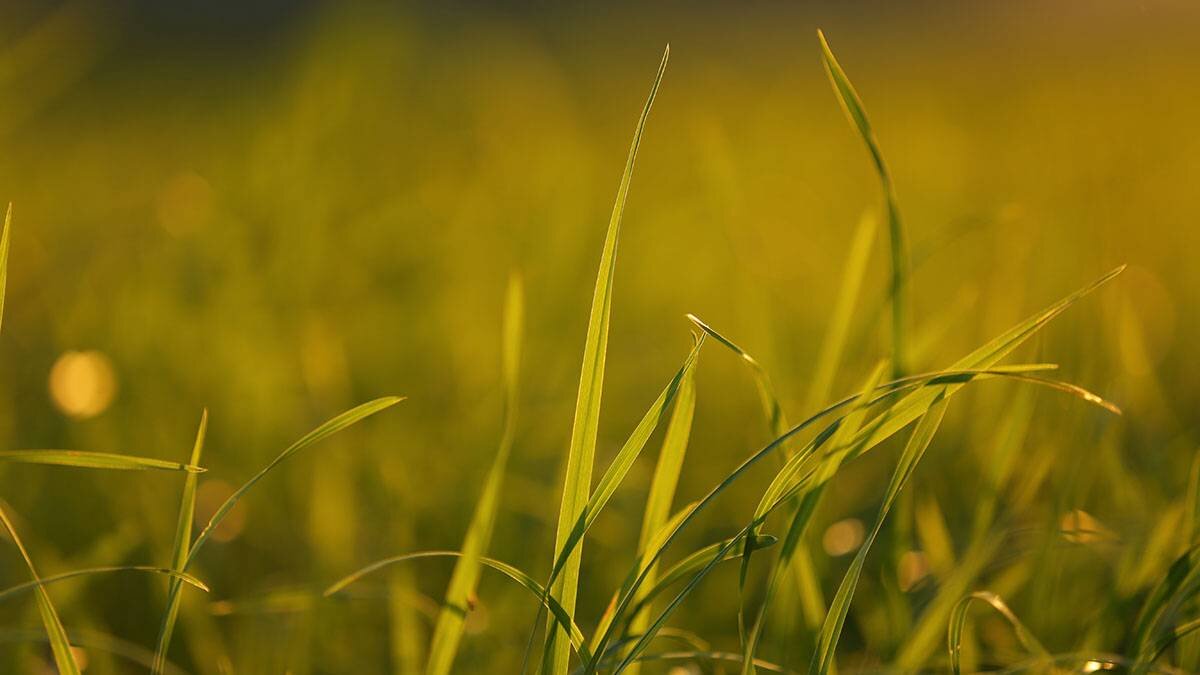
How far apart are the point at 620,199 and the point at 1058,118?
235cm

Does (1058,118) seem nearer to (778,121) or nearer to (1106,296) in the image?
(778,121)

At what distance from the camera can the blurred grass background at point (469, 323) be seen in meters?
0.68

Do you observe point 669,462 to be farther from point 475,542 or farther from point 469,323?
point 469,323

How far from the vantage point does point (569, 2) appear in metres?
4.36

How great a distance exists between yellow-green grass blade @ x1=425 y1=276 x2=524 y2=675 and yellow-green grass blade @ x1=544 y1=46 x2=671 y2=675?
0.15 ft

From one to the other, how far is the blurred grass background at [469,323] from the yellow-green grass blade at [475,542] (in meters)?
0.10

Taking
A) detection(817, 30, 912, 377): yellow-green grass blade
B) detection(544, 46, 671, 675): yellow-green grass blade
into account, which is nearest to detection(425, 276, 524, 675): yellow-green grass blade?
detection(544, 46, 671, 675): yellow-green grass blade

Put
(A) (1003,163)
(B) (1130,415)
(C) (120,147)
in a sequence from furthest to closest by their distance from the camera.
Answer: (C) (120,147)
(A) (1003,163)
(B) (1130,415)

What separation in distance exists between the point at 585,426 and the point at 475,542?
10 centimetres

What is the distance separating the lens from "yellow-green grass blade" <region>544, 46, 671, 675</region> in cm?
39

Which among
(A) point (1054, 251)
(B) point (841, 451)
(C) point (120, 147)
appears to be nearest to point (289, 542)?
(B) point (841, 451)

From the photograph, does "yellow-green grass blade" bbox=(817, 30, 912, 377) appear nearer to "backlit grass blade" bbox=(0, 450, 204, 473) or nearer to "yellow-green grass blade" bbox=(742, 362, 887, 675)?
"yellow-green grass blade" bbox=(742, 362, 887, 675)

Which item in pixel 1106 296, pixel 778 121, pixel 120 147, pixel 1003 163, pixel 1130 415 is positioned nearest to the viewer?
pixel 1106 296

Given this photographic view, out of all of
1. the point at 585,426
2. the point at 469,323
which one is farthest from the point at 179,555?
the point at 469,323
